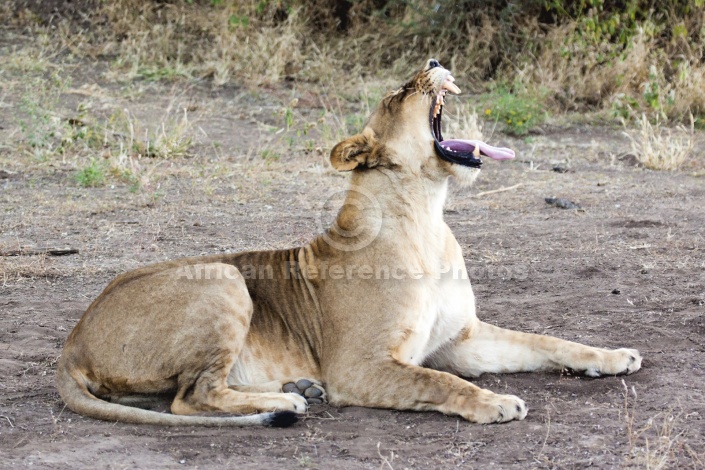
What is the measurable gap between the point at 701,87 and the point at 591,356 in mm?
6496

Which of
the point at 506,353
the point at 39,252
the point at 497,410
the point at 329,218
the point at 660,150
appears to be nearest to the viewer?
the point at 497,410

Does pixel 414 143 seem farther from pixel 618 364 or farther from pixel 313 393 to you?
pixel 618 364

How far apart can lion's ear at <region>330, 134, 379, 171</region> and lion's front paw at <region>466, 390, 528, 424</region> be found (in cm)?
109

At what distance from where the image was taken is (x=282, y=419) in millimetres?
3486

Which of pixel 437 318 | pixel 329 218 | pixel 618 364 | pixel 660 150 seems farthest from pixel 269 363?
pixel 660 150

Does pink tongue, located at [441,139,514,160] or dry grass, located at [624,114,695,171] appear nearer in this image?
pink tongue, located at [441,139,514,160]

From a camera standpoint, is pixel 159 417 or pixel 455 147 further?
pixel 455 147

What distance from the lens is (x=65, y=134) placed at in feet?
27.7

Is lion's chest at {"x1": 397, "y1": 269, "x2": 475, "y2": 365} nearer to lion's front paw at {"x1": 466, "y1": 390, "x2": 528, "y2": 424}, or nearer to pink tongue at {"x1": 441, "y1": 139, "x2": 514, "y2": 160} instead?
lion's front paw at {"x1": 466, "y1": 390, "x2": 528, "y2": 424}

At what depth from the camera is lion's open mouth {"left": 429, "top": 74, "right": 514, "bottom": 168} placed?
4.02 metres

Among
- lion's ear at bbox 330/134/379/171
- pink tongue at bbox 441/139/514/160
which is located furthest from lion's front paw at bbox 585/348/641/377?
lion's ear at bbox 330/134/379/171

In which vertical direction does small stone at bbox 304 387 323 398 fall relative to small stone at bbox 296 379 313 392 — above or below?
below

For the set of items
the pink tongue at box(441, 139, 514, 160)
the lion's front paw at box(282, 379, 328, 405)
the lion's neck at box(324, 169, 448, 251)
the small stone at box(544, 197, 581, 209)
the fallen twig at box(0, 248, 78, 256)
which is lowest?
A: the fallen twig at box(0, 248, 78, 256)

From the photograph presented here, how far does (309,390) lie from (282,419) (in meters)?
0.38
